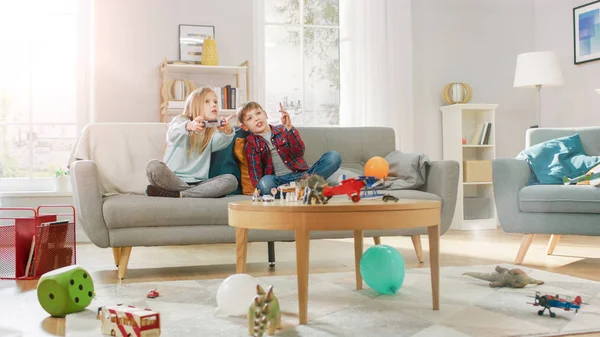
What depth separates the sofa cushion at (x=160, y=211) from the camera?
297 cm

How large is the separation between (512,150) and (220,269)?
349 centimetres

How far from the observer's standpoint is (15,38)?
495 centimetres

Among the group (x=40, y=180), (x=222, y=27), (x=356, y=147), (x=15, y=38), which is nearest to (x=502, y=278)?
(x=356, y=147)

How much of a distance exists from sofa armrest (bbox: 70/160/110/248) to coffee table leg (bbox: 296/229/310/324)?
1.33 metres

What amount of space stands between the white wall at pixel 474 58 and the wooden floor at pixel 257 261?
1.26 m

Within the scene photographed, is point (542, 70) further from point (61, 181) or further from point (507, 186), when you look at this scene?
point (61, 181)

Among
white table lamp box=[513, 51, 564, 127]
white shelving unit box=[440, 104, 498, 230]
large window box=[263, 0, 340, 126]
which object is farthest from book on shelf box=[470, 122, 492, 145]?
large window box=[263, 0, 340, 126]

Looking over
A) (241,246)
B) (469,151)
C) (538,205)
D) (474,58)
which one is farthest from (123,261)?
(474,58)

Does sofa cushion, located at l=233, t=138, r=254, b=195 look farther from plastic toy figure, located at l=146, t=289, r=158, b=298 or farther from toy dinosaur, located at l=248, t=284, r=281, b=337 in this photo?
toy dinosaur, located at l=248, t=284, r=281, b=337

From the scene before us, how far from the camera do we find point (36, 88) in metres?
4.96

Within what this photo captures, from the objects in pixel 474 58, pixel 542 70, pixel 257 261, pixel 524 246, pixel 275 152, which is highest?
pixel 474 58

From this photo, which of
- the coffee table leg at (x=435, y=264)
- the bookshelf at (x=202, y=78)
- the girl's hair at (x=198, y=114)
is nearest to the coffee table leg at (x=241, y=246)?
the coffee table leg at (x=435, y=264)

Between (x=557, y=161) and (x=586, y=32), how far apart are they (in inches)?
89.4

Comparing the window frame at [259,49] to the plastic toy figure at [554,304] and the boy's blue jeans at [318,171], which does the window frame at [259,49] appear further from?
the plastic toy figure at [554,304]
